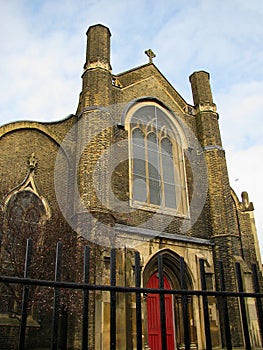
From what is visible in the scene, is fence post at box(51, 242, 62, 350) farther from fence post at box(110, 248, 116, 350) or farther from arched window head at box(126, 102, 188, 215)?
arched window head at box(126, 102, 188, 215)

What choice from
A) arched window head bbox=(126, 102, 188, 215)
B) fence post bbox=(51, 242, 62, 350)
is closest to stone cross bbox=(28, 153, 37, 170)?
arched window head bbox=(126, 102, 188, 215)

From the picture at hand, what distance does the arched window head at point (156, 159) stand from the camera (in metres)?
12.2

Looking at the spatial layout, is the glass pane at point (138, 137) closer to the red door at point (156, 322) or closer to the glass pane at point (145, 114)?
the glass pane at point (145, 114)

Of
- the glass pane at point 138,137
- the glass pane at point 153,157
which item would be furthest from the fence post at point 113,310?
the glass pane at point 138,137

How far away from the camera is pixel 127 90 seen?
13.5m

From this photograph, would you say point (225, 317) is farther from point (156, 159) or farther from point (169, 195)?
point (156, 159)

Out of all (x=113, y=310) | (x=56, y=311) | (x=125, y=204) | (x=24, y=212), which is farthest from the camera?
(x=125, y=204)

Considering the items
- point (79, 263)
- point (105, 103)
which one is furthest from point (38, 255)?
point (105, 103)

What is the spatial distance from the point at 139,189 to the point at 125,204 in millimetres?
1025

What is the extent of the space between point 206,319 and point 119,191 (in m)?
8.19

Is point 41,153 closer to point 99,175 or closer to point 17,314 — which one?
point 99,175

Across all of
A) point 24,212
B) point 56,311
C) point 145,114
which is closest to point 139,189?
point 145,114

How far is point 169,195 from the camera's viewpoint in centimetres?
1284

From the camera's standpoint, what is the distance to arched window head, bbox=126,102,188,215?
12203 millimetres
